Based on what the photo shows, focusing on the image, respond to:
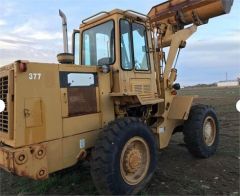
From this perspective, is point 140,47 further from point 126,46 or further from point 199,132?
point 199,132

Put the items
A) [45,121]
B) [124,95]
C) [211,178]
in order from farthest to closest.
Result: [211,178], [124,95], [45,121]

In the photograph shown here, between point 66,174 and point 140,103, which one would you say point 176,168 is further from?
point 66,174

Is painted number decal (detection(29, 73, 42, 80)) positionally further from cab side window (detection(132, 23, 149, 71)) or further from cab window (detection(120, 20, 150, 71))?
cab side window (detection(132, 23, 149, 71))

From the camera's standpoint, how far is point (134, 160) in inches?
222

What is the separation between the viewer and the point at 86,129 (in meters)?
5.71

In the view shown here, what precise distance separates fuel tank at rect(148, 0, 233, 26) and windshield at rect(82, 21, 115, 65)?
2.35 metres

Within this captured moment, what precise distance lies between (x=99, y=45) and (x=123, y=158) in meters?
2.34

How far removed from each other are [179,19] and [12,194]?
5484mm

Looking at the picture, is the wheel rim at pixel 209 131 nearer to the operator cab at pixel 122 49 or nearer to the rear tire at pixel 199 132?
the rear tire at pixel 199 132

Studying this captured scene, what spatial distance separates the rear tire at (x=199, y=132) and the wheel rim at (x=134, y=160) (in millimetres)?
1942

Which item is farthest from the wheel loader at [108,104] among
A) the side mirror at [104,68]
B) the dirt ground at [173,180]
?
the dirt ground at [173,180]

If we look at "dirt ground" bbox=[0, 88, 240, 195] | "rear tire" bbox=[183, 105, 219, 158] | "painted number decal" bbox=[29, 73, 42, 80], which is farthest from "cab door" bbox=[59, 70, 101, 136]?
"rear tire" bbox=[183, 105, 219, 158]

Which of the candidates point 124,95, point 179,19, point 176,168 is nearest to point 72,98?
point 124,95

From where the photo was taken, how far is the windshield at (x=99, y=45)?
627 cm
